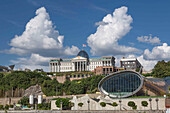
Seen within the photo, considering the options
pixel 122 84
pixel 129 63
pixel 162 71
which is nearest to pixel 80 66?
pixel 129 63

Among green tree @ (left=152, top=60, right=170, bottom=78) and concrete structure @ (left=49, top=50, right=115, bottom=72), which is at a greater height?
concrete structure @ (left=49, top=50, right=115, bottom=72)

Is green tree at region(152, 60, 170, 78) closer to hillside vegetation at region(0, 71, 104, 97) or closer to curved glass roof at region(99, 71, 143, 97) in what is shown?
hillside vegetation at region(0, 71, 104, 97)

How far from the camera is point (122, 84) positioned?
277ft

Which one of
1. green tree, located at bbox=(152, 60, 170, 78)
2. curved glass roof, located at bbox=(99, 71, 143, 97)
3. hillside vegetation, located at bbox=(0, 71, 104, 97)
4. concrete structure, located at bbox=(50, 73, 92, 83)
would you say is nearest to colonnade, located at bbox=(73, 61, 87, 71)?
concrete structure, located at bbox=(50, 73, 92, 83)

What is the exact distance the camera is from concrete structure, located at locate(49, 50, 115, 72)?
557 feet

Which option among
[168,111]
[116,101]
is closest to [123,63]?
[116,101]

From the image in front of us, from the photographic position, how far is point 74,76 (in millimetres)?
132375

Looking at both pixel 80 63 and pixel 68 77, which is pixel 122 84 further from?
pixel 80 63

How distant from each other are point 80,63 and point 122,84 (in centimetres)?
8924

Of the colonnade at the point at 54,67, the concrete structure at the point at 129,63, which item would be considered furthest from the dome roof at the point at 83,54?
the concrete structure at the point at 129,63

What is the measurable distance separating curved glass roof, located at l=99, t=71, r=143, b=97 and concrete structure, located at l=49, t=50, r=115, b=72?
263ft

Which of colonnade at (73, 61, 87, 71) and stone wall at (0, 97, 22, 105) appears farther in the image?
colonnade at (73, 61, 87, 71)

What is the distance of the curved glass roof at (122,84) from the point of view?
81.4 metres

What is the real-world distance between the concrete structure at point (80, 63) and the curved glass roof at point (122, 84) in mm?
80185
